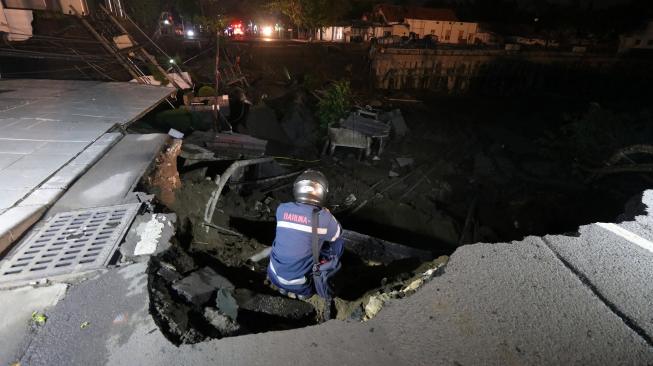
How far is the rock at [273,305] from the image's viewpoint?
129 inches

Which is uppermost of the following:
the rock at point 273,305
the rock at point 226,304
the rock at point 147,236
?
the rock at point 147,236

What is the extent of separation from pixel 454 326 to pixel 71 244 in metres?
3.48

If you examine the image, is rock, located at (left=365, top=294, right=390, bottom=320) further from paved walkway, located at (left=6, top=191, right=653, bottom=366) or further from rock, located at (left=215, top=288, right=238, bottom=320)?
rock, located at (left=215, top=288, right=238, bottom=320)

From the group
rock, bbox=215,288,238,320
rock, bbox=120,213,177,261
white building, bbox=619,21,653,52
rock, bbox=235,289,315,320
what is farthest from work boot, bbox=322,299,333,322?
white building, bbox=619,21,653,52

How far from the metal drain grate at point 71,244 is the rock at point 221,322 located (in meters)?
1.06

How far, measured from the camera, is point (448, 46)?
99.9ft

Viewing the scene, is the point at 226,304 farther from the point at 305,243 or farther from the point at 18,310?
the point at 18,310

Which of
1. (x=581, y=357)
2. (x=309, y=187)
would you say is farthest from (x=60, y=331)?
(x=581, y=357)

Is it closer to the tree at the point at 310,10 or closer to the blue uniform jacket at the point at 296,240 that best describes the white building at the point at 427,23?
the tree at the point at 310,10

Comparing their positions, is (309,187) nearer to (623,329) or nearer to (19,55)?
(623,329)

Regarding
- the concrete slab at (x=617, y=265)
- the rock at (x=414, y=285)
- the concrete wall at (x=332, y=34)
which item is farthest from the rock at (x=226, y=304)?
the concrete wall at (x=332, y=34)

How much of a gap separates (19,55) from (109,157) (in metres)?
9.52

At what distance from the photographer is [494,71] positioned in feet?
105

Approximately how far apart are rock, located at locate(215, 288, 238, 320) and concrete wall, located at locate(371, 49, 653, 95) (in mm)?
26696
